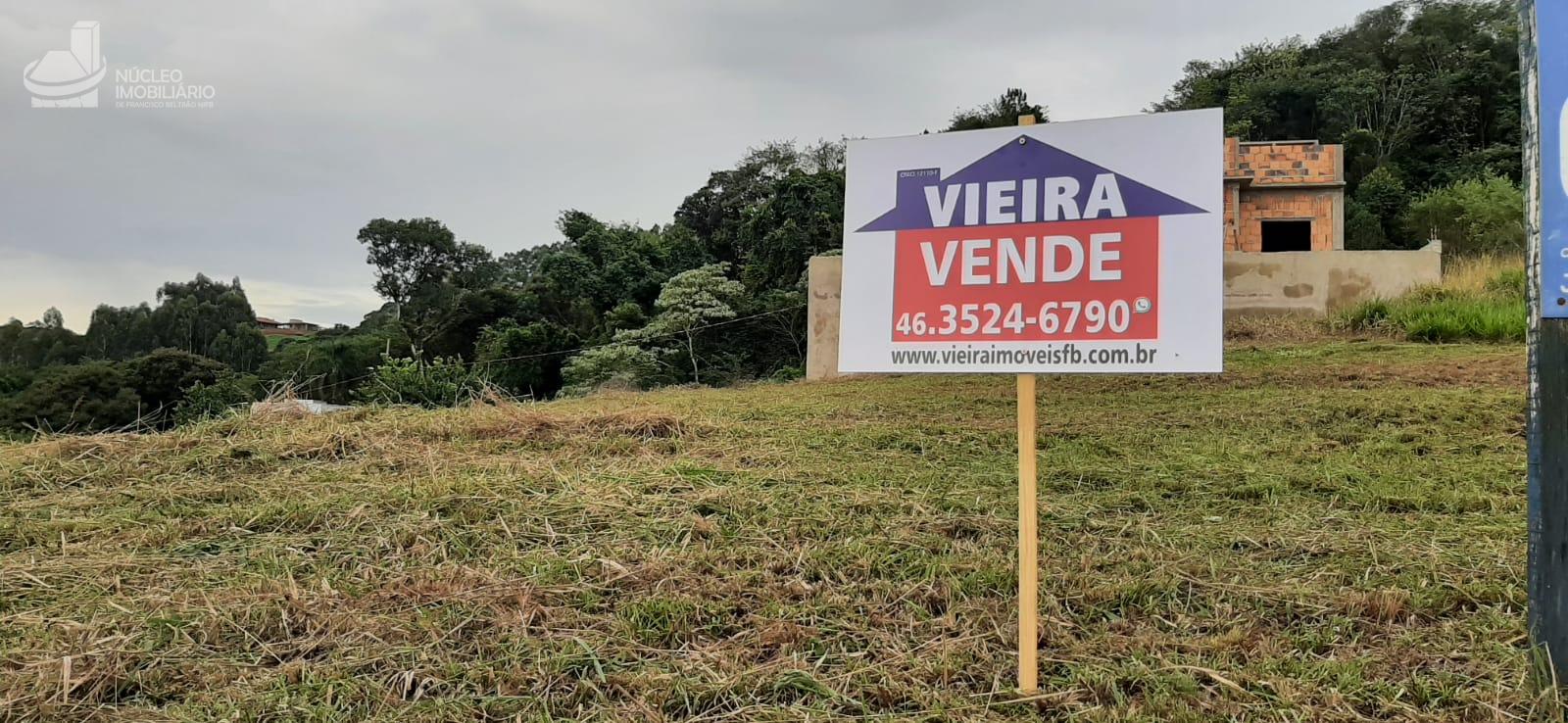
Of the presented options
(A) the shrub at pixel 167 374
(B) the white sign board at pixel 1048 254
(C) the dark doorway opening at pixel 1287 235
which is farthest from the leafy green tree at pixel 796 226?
(B) the white sign board at pixel 1048 254

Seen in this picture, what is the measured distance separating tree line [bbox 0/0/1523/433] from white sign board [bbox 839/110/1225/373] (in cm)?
1005

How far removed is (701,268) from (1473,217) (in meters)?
14.7

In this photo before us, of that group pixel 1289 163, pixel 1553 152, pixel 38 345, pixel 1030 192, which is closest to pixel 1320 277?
pixel 1289 163

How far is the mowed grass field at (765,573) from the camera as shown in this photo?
1939 mm

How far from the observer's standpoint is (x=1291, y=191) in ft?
45.3

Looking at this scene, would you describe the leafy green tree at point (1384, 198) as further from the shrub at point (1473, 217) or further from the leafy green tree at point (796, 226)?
the leafy green tree at point (796, 226)

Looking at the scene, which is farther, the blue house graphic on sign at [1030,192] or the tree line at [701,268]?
the tree line at [701,268]

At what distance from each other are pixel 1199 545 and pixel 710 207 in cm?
2723

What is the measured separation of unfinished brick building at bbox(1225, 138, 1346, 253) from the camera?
1359 centimetres

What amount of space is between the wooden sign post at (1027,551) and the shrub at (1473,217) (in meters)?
14.0

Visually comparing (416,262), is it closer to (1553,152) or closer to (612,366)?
(612,366)

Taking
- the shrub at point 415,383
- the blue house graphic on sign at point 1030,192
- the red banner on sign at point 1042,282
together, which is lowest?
the shrub at point 415,383

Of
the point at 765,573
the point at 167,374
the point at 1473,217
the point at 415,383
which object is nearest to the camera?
the point at 765,573

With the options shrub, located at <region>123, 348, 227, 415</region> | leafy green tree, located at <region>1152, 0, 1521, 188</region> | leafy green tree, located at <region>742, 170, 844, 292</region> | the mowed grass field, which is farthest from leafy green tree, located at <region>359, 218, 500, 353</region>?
the mowed grass field
